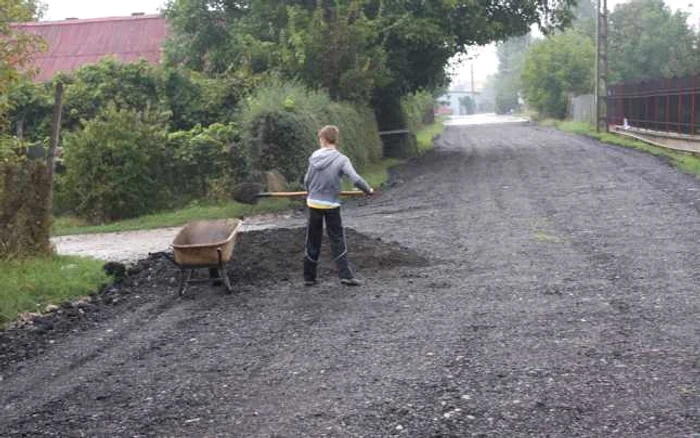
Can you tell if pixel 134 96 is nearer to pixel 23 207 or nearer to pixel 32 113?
pixel 32 113

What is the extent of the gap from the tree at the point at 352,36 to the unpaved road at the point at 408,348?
1213 cm

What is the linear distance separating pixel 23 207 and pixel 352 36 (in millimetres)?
15341

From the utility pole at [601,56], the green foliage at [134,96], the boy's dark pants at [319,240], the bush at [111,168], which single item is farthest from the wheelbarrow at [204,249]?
the utility pole at [601,56]

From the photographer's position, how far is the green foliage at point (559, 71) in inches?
2512

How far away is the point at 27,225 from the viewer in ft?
37.8

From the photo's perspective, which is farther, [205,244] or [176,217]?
[176,217]

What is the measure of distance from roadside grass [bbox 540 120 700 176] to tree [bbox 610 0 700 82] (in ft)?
60.4

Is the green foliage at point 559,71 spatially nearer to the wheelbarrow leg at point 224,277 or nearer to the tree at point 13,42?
the wheelbarrow leg at point 224,277

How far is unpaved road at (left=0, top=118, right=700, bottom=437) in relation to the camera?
5.73m

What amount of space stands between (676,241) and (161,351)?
7.76 metres

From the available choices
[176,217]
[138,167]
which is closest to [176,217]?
[176,217]

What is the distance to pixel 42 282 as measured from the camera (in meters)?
10.4

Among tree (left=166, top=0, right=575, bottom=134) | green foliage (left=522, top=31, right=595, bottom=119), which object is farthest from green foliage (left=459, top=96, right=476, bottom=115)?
tree (left=166, top=0, right=575, bottom=134)

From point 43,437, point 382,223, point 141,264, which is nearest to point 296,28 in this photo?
point 382,223
